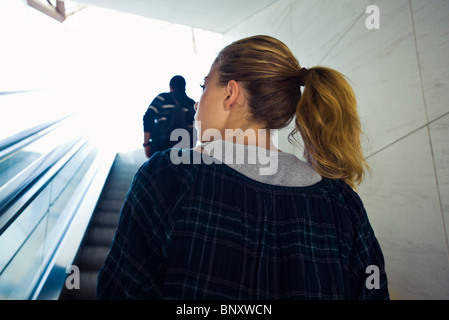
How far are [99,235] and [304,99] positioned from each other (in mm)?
2379

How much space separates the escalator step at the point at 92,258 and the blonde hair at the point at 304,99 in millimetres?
1969

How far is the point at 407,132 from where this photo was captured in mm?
2223

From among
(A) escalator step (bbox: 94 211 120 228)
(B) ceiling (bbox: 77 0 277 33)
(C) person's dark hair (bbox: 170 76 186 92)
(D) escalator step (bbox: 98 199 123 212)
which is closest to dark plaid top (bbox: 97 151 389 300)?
(A) escalator step (bbox: 94 211 120 228)

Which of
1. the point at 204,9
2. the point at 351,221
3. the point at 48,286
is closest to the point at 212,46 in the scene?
the point at 204,9

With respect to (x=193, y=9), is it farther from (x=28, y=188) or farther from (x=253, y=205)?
(x=253, y=205)

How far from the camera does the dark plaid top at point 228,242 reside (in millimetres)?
698

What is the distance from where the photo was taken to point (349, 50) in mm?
2957

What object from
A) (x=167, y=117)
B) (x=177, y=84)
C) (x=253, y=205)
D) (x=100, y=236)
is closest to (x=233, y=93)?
(x=253, y=205)

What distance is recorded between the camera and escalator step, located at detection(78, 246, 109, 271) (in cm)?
233

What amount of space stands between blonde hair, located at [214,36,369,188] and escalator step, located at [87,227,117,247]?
7.15 ft

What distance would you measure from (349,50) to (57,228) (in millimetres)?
3090

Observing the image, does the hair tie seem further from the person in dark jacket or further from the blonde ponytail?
the person in dark jacket

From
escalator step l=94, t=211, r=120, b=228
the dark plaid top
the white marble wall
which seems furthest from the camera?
escalator step l=94, t=211, r=120, b=228

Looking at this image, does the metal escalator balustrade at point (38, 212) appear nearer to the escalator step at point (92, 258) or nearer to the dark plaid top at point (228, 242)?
the escalator step at point (92, 258)
